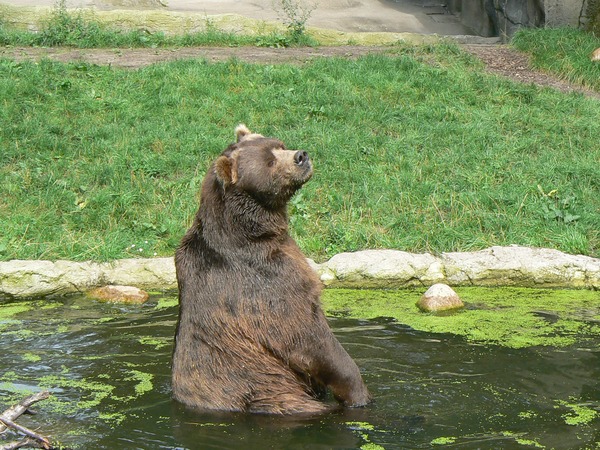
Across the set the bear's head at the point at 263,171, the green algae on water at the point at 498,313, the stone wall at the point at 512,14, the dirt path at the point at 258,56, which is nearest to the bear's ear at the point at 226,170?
the bear's head at the point at 263,171

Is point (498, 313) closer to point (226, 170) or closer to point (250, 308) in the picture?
point (250, 308)

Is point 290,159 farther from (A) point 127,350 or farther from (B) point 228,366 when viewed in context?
(A) point 127,350

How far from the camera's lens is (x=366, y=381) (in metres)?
6.28

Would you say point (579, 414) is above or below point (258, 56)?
below

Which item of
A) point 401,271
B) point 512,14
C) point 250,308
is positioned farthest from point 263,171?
point 512,14

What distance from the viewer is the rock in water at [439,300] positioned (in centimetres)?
805

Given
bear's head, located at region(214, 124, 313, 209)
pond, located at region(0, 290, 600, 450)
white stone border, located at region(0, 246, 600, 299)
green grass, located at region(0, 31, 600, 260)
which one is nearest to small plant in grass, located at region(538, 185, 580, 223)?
green grass, located at region(0, 31, 600, 260)

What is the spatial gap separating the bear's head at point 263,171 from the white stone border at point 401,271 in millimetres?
3347

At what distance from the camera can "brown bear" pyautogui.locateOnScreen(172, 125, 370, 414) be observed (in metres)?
5.42

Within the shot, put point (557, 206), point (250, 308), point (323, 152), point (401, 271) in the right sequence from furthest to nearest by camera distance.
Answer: point (323, 152) < point (557, 206) < point (401, 271) < point (250, 308)

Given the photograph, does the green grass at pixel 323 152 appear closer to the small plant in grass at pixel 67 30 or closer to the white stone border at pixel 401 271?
the white stone border at pixel 401 271

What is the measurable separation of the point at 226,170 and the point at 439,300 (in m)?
3.24

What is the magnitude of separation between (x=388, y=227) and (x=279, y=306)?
15.2ft

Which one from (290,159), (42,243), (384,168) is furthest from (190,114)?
(290,159)
